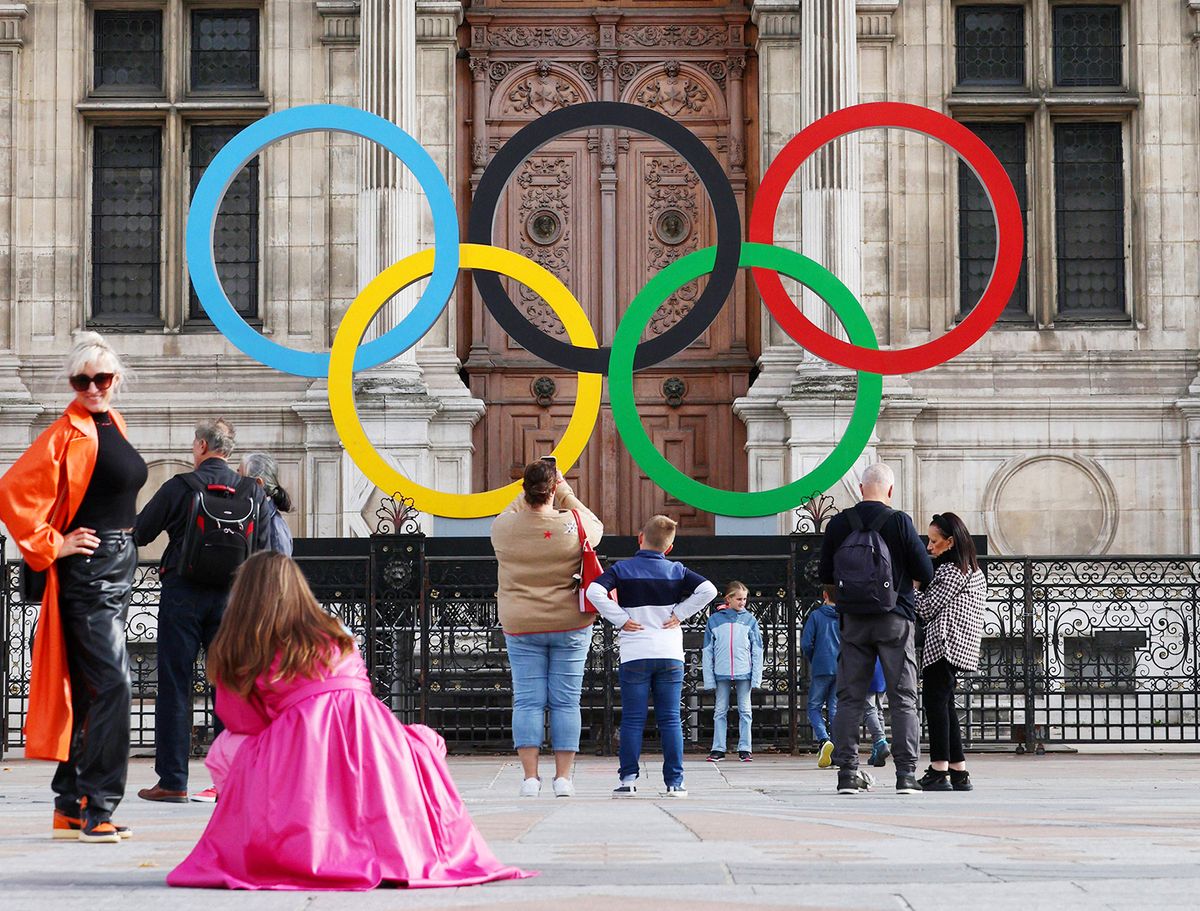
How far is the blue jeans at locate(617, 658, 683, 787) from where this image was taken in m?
10.7

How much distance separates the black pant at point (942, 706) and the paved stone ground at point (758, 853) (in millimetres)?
422

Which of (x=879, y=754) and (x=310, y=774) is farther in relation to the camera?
(x=879, y=754)

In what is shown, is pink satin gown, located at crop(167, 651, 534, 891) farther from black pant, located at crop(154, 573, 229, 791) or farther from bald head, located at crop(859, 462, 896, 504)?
bald head, located at crop(859, 462, 896, 504)

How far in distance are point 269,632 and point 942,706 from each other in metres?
6.10

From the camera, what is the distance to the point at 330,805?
620 centimetres

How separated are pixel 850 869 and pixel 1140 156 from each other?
17061 millimetres

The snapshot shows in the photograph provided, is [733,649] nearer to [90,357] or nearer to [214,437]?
[214,437]

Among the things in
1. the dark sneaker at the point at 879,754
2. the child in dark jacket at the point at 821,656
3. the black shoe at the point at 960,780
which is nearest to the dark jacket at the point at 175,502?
the black shoe at the point at 960,780

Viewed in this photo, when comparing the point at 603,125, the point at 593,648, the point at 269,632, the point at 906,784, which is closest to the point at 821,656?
the point at 593,648

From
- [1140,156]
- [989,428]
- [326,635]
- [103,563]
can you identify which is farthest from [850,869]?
[1140,156]

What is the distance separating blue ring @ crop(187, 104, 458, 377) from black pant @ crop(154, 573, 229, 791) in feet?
16.1

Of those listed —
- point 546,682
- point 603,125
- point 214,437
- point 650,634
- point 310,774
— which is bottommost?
point 546,682

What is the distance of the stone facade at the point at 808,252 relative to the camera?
21.2m

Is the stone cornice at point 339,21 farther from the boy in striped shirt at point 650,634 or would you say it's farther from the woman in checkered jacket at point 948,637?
the boy in striped shirt at point 650,634
